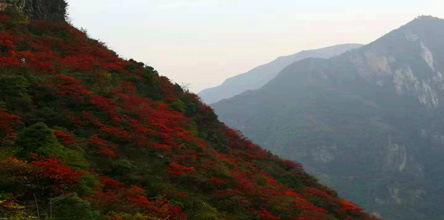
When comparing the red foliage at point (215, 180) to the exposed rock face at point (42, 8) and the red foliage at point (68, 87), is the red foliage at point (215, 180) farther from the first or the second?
the exposed rock face at point (42, 8)

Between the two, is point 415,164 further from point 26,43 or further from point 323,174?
point 26,43

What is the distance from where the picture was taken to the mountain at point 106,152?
805 cm

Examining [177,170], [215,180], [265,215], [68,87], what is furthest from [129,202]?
[68,87]

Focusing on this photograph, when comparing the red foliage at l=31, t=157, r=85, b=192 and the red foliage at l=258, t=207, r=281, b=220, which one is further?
the red foliage at l=258, t=207, r=281, b=220

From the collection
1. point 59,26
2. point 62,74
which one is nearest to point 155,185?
point 62,74

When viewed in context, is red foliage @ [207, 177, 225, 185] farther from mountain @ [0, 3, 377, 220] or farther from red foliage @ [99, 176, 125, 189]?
red foliage @ [99, 176, 125, 189]

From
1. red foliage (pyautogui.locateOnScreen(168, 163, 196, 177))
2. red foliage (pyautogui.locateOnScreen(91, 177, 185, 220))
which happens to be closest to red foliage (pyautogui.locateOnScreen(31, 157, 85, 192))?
red foliage (pyautogui.locateOnScreen(91, 177, 185, 220))

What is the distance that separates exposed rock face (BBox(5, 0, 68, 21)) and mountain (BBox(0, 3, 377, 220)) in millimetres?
797

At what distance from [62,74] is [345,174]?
577ft

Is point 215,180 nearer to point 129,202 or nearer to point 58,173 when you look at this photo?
point 129,202

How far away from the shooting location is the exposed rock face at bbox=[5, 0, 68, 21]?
912 inches

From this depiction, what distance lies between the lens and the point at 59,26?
24875mm

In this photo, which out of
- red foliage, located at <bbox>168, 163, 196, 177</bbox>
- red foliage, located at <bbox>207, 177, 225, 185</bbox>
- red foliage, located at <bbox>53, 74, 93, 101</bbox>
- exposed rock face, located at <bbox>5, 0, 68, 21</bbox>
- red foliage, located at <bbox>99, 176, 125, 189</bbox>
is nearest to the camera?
red foliage, located at <bbox>99, 176, 125, 189</bbox>

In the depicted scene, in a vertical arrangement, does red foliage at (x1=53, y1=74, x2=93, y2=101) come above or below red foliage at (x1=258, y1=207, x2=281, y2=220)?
above
